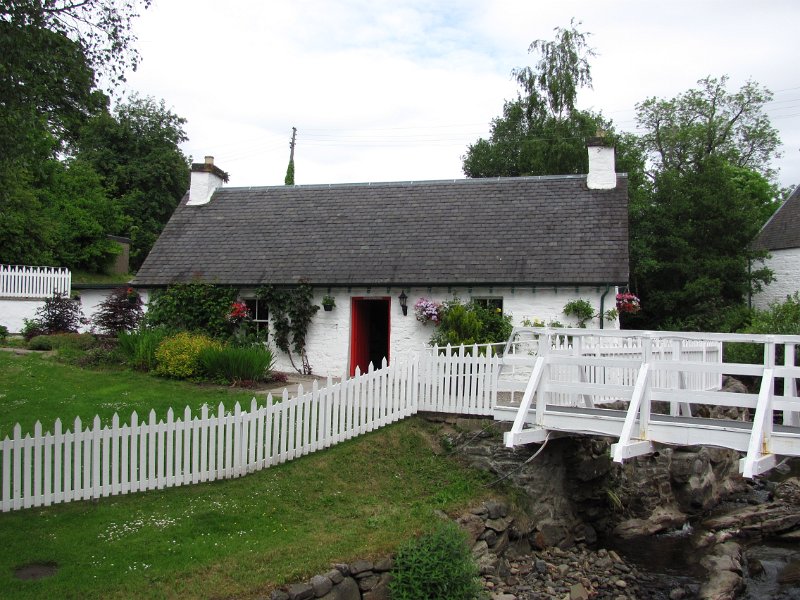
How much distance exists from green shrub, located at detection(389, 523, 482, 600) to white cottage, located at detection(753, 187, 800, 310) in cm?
2388

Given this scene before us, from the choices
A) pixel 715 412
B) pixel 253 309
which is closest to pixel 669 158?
pixel 715 412

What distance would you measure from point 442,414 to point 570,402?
227cm

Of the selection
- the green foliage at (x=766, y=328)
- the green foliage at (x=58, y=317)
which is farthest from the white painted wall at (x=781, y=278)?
the green foliage at (x=58, y=317)

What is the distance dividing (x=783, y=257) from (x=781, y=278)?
0.89 metres

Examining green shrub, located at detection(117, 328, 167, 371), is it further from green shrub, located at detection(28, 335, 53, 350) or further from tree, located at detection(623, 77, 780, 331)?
tree, located at detection(623, 77, 780, 331)

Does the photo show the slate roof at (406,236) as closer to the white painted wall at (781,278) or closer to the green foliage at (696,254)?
the green foliage at (696,254)

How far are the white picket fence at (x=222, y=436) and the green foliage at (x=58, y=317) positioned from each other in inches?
415

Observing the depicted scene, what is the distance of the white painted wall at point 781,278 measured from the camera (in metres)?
28.2

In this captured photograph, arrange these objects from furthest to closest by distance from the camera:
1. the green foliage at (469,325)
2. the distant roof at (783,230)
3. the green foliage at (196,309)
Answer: the distant roof at (783,230), the green foliage at (196,309), the green foliage at (469,325)

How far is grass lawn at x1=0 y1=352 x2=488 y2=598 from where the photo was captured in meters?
7.33

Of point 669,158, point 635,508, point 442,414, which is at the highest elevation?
point 669,158

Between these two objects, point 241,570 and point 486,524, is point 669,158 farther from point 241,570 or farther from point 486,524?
point 241,570

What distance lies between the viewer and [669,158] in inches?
1496

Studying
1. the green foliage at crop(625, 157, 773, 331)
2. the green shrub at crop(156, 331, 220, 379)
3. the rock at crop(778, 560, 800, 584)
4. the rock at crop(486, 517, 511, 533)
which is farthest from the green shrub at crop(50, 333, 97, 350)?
the green foliage at crop(625, 157, 773, 331)
